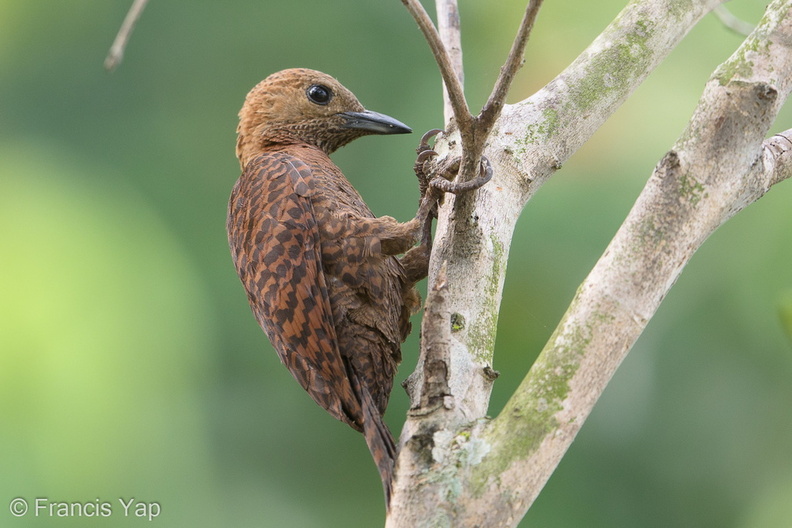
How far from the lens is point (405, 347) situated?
5066 millimetres

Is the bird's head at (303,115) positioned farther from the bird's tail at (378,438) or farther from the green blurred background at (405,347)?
the green blurred background at (405,347)

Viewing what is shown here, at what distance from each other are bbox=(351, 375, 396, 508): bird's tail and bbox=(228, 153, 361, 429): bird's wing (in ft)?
0.16

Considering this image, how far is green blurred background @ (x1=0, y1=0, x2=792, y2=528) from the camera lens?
191 inches

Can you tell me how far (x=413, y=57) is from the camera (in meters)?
6.21

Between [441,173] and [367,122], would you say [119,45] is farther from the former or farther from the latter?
[367,122]

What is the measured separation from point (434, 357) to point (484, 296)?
12.8 inches

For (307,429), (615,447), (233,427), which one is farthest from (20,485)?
(615,447)

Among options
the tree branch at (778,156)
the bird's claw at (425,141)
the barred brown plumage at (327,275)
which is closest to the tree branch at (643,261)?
the tree branch at (778,156)

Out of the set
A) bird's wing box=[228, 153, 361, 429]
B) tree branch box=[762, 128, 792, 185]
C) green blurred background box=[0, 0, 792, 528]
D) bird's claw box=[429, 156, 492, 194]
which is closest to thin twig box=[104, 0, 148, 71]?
bird's wing box=[228, 153, 361, 429]

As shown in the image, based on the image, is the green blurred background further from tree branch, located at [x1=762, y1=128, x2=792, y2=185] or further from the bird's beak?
tree branch, located at [x1=762, y1=128, x2=792, y2=185]

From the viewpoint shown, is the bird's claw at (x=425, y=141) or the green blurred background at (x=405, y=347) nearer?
the bird's claw at (x=425, y=141)

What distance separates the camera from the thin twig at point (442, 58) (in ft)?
5.50

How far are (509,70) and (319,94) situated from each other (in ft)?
5.12

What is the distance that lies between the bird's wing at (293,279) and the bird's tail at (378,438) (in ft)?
0.16
